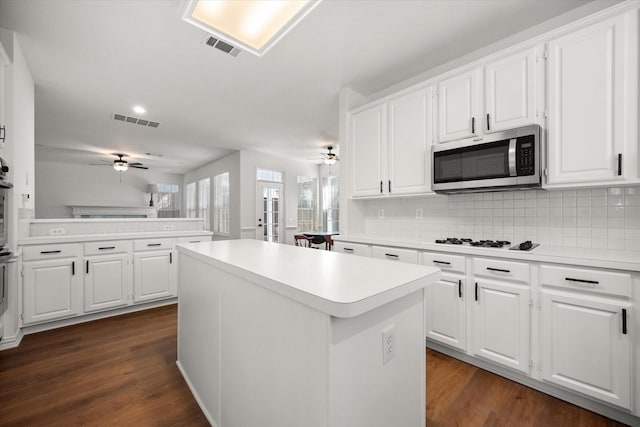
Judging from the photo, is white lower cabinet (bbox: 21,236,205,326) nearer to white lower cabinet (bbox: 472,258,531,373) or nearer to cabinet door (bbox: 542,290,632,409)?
white lower cabinet (bbox: 472,258,531,373)

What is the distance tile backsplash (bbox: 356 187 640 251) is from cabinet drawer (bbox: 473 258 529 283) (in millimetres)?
563

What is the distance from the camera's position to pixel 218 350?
1.40 meters

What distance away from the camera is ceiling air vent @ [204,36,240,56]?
2384 mm

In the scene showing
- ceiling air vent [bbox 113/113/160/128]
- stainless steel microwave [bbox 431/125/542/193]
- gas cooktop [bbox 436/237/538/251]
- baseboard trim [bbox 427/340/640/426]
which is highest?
ceiling air vent [bbox 113/113/160/128]

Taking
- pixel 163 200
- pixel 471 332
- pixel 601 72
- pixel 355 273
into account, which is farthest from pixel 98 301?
pixel 163 200

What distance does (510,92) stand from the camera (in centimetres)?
205

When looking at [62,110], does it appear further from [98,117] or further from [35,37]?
[35,37]

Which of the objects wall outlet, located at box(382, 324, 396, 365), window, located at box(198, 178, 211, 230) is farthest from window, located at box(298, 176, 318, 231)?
wall outlet, located at box(382, 324, 396, 365)

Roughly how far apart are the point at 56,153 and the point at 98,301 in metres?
5.62

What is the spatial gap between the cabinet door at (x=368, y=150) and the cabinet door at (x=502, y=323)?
4.60ft

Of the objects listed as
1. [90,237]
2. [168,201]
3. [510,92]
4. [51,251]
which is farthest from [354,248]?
[168,201]

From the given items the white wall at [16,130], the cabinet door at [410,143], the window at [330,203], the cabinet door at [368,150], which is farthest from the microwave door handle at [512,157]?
the window at [330,203]

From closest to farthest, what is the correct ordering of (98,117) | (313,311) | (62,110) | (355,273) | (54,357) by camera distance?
1. (313,311)
2. (355,273)
3. (54,357)
4. (62,110)
5. (98,117)

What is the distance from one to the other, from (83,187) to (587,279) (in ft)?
34.2
